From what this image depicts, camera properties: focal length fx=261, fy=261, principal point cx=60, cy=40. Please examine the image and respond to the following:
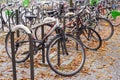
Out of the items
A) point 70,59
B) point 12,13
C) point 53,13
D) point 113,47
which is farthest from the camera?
point 12,13

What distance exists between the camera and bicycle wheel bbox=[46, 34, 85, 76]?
532 centimetres

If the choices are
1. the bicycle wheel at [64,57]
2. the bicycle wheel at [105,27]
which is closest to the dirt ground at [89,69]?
the bicycle wheel at [64,57]

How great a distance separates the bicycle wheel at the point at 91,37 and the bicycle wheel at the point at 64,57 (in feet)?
3.35

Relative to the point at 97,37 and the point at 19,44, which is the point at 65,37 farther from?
the point at 97,37

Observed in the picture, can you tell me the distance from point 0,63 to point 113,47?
358 cm

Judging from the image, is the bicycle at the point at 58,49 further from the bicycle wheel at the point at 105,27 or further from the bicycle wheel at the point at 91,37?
the bicycle wheel at the point at 105,27

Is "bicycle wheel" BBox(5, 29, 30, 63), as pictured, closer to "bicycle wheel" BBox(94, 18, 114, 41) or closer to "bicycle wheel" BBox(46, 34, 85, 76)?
"bicycle wheel" BBox(46, 34, 85, 76)

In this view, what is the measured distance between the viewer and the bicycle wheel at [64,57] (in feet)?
17.5

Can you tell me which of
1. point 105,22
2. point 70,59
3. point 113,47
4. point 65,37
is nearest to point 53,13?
point 105,22

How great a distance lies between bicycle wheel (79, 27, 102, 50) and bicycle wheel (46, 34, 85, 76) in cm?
102

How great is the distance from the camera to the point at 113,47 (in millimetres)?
8062

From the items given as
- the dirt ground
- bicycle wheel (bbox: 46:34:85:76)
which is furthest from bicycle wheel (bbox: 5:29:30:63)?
bicycle wheel (bbox: 46:34:85:76)

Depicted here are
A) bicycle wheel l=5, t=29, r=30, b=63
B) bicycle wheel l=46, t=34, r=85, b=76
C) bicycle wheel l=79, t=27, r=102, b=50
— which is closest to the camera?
bicycle wheel l=46, t=34, r=85, b=76

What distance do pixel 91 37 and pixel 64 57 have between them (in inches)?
69.2
